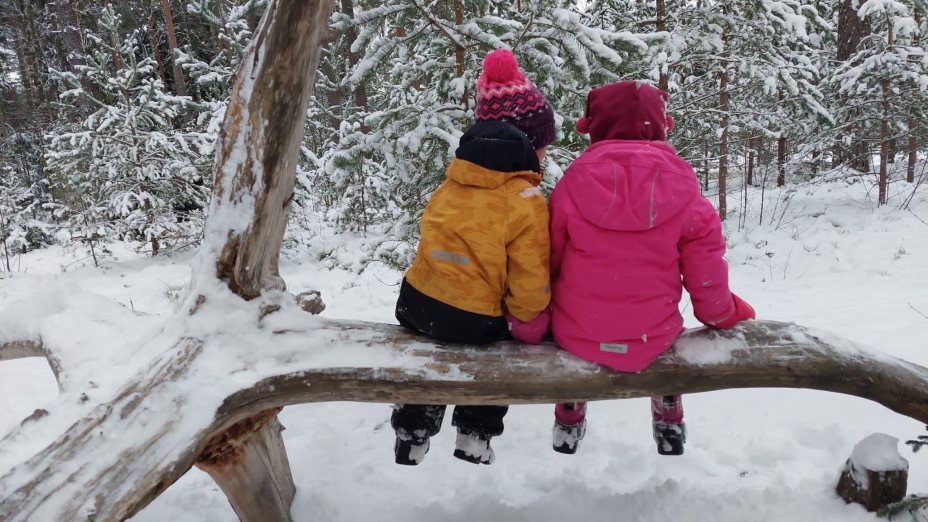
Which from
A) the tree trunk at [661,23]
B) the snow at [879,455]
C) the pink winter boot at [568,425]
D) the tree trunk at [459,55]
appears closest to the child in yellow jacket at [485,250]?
the pink winter boot at [568,425]

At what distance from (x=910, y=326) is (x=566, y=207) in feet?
14.2

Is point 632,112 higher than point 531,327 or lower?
higher

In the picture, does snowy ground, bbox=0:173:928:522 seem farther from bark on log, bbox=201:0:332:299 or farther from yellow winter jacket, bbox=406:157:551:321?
yellow winter jacket, bbox=406:157:551:321

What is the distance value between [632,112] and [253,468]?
→ 2.45 metres

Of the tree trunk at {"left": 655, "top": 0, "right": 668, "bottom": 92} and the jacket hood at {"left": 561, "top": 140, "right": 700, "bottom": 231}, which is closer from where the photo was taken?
the jacket hood at {"left": 561, "top": 140, "right": 700, "bottom": 231}

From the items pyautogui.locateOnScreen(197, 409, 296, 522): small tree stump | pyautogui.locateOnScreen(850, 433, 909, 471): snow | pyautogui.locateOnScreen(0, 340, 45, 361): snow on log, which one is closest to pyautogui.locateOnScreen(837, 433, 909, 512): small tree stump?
pyautogui.locateOnScreen(850, 433, 909, 471): snow

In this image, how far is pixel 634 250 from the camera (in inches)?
85.0

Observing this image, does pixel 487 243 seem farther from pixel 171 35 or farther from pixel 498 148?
pixel 171 35

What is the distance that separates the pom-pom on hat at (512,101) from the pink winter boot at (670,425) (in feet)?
4.83

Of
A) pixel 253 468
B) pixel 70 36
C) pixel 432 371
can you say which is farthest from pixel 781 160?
pixel 70 36

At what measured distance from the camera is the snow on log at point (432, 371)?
2047 millimetres

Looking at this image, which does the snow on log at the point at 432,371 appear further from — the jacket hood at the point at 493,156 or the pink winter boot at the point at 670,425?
the jacket hood at the point at 493,156

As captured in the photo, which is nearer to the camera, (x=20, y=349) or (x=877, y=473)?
(x=877, y=473)

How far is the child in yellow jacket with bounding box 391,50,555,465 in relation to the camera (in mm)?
2242
